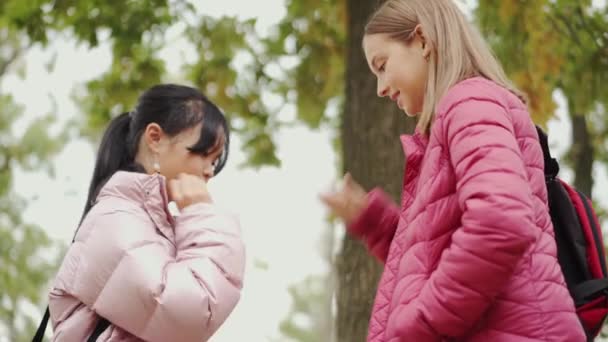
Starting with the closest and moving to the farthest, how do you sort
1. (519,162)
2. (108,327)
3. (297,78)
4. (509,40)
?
(519,162), (108,327), (509,40), (297,78)

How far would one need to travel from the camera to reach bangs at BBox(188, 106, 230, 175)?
2.81 meters

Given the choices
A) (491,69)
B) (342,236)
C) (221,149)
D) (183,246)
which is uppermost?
(491,69)

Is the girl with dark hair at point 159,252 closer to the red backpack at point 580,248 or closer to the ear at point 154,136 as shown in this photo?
the ear at point 154,136

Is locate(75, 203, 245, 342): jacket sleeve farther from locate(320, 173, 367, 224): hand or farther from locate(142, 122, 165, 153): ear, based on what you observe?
locate(320, 173, 367, 224): hand

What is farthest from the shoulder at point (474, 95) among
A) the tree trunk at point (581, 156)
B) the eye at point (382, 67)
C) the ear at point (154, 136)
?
the tree trunk at point (581, 156)

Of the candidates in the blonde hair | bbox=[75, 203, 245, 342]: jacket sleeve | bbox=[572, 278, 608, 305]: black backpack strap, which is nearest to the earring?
bbox=[75, 203, 245, 342]: jacket sleeve

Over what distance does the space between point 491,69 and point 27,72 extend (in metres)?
13.5

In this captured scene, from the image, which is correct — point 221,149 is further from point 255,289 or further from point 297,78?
point 255,289

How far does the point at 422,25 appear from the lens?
2582 millimetres

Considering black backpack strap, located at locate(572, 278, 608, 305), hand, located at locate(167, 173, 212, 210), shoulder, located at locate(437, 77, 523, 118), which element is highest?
shoulder, located at locate(437, 77, 523, 118)

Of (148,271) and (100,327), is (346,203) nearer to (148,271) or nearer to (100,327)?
(148,271)

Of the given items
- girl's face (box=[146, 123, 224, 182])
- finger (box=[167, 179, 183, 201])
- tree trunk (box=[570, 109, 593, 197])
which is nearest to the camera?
finger (box=[167, 179, 183, 201])

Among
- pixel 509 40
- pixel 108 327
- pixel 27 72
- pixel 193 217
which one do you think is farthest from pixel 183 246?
pixel 27 72

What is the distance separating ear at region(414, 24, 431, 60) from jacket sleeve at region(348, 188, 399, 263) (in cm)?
58
